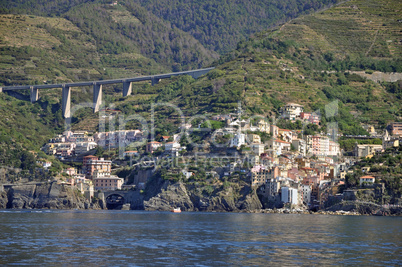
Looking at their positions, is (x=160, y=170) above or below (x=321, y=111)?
below

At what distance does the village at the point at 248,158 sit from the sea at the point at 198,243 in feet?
80.0

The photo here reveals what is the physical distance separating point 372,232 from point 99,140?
78769 mm

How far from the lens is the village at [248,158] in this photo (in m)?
93.1

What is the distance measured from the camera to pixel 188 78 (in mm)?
152000

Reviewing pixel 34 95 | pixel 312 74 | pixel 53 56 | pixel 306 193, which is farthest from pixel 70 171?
pixel 53 56

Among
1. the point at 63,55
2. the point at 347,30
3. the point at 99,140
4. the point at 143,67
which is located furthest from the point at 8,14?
the point at 347,30

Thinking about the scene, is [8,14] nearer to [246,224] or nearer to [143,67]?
[143,67]

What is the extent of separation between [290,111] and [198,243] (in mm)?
74165

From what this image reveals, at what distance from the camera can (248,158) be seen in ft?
328

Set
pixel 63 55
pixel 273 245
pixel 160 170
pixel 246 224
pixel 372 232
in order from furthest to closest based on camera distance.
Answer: pixel 63 55 < pixel 160 170 < pixel 246 224 < pixel 372 232 < pixel 273 245

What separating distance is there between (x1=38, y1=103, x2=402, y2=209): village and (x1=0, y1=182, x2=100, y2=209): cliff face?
2913mm

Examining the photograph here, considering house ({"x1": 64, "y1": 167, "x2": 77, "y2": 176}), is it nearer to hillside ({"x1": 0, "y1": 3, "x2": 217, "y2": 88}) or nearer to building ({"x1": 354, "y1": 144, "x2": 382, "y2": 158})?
building ({"x1": 354, "y1": 144, "x2": 382, "y2": 158})

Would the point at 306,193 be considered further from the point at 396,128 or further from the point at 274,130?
the point at 396,128

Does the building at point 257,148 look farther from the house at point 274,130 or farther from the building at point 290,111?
the building at point 290,111
